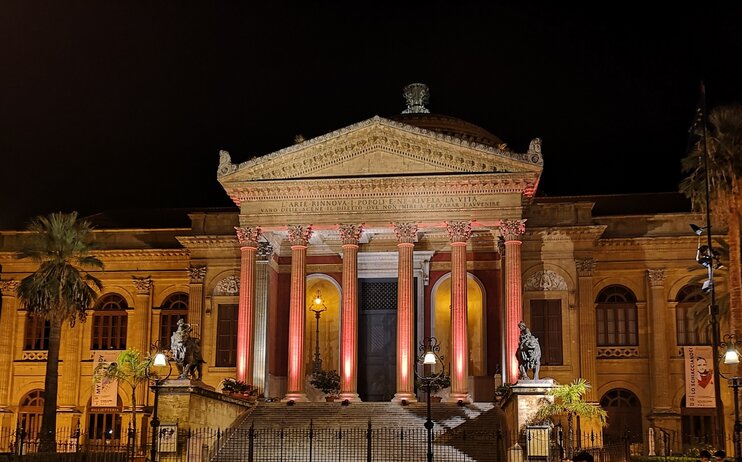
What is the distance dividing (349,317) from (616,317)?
496 inches

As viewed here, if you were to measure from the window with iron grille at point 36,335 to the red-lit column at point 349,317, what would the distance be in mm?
16510

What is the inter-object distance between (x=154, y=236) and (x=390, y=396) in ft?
45.5

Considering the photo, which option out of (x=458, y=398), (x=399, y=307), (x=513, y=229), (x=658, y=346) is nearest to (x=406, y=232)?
(x=399, y=307)

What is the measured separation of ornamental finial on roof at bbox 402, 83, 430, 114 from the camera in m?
52.1

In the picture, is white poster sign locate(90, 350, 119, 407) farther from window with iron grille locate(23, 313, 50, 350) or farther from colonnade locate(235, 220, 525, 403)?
colonnade locate(235, 220, 525, 403)

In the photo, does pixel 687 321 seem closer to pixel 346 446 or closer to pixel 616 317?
pixel 616 317

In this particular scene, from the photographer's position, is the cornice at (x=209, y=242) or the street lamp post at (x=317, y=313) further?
the cornice at (x=209, y=242)

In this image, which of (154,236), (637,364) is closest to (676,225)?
(637,364)

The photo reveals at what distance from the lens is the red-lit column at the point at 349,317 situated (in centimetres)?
3591

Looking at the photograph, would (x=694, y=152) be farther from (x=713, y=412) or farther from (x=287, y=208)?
(x=287, y=208)

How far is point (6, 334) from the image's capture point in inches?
1766

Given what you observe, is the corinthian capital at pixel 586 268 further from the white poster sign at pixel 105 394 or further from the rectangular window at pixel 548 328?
the white poster sign at pixel 105 394

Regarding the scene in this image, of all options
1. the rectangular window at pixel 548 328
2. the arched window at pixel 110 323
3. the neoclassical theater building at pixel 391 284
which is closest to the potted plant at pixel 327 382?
the neoclassical theater building at pixel 391 284

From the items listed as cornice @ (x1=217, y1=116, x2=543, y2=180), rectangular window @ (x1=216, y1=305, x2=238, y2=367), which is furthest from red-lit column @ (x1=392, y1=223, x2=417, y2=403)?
rectangular window @ (x1=216, y1=305, x2=238, y2=367)
